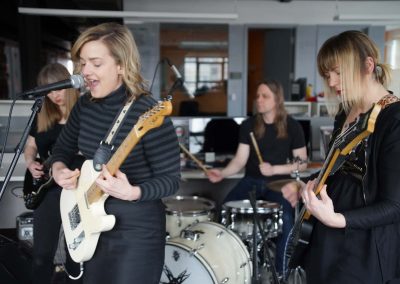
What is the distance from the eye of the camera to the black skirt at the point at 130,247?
125 centimetres

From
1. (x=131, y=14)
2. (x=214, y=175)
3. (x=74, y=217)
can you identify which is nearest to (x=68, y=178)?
(x=74, y=217)

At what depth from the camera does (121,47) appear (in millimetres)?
1311

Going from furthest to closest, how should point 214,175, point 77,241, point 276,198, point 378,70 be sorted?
point 214,175, point 276,198, point 77,241, point 378,70

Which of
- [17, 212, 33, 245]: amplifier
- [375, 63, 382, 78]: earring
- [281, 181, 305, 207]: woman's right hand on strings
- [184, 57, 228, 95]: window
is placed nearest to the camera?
[375, 63, 382, 78]: earring

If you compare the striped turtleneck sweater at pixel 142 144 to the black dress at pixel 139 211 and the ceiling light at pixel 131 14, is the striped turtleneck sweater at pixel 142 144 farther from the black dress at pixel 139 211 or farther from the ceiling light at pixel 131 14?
the ceiling light at pixel 131 14

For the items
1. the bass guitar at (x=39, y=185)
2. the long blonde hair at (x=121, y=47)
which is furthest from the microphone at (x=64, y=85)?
the bass guitar at (x=39, y=185)

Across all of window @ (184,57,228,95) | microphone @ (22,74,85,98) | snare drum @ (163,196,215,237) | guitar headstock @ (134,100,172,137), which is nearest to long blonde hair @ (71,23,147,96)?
microphone @ (22,74,85,98)

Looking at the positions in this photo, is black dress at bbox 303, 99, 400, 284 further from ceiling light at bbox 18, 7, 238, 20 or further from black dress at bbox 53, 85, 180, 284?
ceiling light at bbox 18, 7, 238, 20

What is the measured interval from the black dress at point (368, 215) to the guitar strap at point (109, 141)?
0.70 meters

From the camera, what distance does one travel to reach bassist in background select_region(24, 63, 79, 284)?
196cm

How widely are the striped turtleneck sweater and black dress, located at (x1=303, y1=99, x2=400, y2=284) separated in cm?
52

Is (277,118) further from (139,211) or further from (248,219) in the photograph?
(139,211)

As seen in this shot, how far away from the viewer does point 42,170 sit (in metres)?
2.11

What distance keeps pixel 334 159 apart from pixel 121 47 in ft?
2.47
